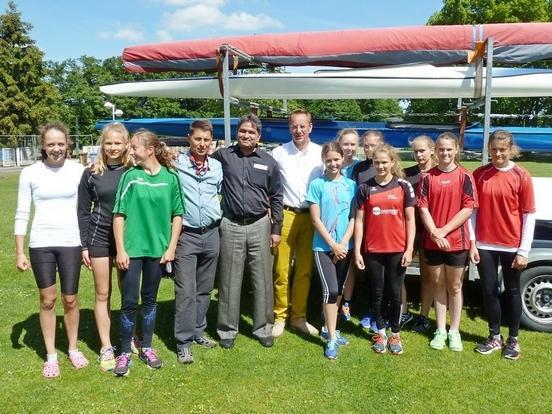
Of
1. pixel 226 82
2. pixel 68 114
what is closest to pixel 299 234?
pixel 226 82

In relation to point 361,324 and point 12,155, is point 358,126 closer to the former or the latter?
point 361,324

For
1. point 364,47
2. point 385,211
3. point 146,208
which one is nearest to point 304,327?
point 385,211

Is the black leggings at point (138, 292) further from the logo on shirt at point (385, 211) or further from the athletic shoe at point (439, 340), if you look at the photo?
the athletic shoe at point (439, 340)

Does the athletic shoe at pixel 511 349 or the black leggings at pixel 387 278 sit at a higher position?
the black leggings at pixel 387 278

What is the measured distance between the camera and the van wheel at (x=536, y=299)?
429 centimetres

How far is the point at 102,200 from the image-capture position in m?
3.55

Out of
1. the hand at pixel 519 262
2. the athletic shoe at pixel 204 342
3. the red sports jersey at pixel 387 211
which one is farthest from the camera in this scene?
the athletic shoe at pixel 204 342

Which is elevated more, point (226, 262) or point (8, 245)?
point (226, 262)

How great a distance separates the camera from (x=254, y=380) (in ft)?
11.8

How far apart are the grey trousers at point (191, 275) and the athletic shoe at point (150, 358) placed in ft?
0.69

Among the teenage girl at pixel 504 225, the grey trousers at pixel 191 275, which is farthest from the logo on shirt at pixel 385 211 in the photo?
the grey trousers at pixel 191 275

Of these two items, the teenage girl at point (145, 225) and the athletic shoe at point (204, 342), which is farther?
the athletic shoe at point (204, 342)

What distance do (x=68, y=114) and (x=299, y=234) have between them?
4863 centimetres

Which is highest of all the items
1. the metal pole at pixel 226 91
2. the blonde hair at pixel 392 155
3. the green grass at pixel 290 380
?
the metal pole at pixel 226 91
